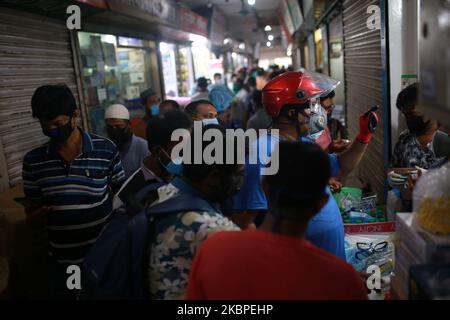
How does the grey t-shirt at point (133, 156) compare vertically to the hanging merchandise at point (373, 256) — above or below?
above

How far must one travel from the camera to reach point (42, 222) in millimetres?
2676

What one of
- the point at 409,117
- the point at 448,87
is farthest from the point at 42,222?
the point at 409,117

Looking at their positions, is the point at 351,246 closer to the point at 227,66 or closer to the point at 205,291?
the point at 205,291

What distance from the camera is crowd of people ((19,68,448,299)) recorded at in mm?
1229

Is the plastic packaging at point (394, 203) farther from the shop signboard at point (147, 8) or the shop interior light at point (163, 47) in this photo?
the shop interior light at point (163, 47)

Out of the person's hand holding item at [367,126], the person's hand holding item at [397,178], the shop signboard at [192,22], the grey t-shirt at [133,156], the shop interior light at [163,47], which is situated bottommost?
the person's hand holding item at [397,178]

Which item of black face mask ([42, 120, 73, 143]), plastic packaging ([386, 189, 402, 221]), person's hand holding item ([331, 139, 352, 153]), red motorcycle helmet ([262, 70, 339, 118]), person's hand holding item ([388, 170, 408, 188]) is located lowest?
plastic packaging ([386, 189, 402, 221])

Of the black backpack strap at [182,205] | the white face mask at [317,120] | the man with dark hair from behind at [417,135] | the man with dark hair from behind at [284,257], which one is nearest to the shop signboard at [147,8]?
the white face mask at [317,120]

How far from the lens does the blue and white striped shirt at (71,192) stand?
2553 mm

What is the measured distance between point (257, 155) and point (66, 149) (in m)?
1.28

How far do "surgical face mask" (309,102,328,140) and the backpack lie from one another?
3.74 feet

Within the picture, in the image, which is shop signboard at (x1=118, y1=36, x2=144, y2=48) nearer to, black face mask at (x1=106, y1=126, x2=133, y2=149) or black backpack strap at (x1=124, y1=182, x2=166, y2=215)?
black face mask at (x1=106, y1=126, x2=133, y2=149)

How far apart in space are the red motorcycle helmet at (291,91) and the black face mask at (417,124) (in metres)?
0.86

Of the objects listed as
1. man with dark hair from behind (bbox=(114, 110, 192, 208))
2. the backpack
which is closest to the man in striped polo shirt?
man with dark hair from behind (bbox=(114, 110, 192, 208))
